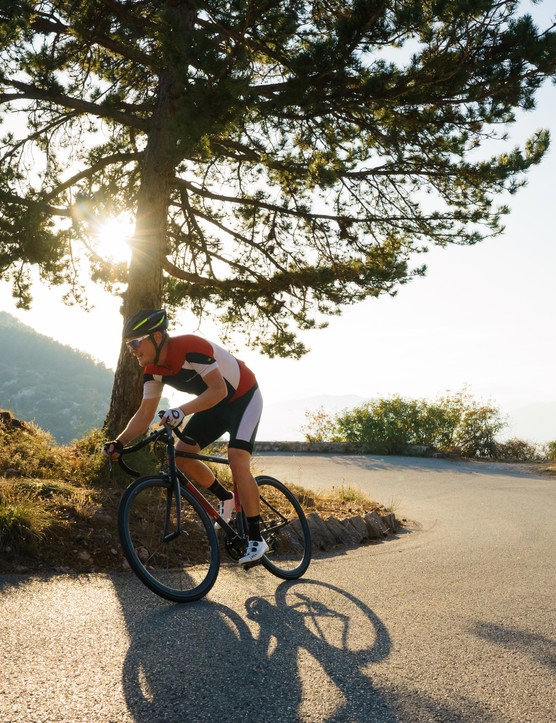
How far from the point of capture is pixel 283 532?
6410mm

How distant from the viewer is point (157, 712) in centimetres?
296

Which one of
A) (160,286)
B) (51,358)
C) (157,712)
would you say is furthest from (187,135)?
(51,358)

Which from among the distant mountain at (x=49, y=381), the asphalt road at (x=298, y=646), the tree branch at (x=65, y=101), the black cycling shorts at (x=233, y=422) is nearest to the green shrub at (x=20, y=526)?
the asphalt road at (x=298, y=646)

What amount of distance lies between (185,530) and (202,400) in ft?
3.46

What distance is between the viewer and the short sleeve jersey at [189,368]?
4.93m

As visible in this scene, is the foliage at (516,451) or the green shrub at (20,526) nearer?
the green shrub at (20,526)

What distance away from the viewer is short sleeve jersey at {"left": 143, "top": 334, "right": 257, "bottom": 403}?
4926mm


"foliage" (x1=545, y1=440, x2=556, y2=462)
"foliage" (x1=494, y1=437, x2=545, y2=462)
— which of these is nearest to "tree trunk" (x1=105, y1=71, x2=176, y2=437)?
"foliage" (x1=494, y1=437, x2=545, y2=462)

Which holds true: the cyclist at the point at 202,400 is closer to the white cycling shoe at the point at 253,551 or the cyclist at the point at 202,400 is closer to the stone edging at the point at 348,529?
the white cycling shoe at the point at 253,551

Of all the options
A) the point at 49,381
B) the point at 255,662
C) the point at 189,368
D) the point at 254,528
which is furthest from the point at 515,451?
the point at 49,381

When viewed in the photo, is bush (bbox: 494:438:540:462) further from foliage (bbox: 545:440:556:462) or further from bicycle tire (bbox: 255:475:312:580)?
bicycle tire (bbox: 255:475:312:580)

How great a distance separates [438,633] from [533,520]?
234 inches

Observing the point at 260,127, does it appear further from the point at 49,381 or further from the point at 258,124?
the point at 49,381

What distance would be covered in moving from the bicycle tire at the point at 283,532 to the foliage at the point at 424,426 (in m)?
14.0
